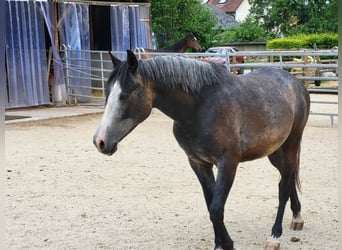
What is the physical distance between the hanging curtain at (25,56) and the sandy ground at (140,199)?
13.7 ft

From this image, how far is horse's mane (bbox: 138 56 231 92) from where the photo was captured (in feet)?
9.80

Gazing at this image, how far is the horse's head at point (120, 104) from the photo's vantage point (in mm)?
2795

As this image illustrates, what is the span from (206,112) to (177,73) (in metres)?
0.27

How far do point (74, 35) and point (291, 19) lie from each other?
27.8 metres

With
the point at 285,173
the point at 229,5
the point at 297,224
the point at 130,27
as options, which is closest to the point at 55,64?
the point at 130,27

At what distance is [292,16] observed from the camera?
38031mm

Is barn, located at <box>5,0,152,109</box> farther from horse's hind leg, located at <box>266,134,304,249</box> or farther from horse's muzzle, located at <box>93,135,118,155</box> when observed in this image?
horse's muzzle, located at <box>93,135,118,155</box>

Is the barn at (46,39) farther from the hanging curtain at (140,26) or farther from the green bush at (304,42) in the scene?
the green bush at (304,42)

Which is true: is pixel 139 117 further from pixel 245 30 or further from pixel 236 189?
pixel 245 30

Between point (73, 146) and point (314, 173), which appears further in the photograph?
point (73, 146)

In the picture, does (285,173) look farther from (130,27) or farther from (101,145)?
(130,27)

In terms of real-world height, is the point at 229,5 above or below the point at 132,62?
above

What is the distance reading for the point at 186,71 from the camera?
3051mm

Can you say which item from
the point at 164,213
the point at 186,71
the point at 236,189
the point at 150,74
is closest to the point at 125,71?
the point at 150,74
